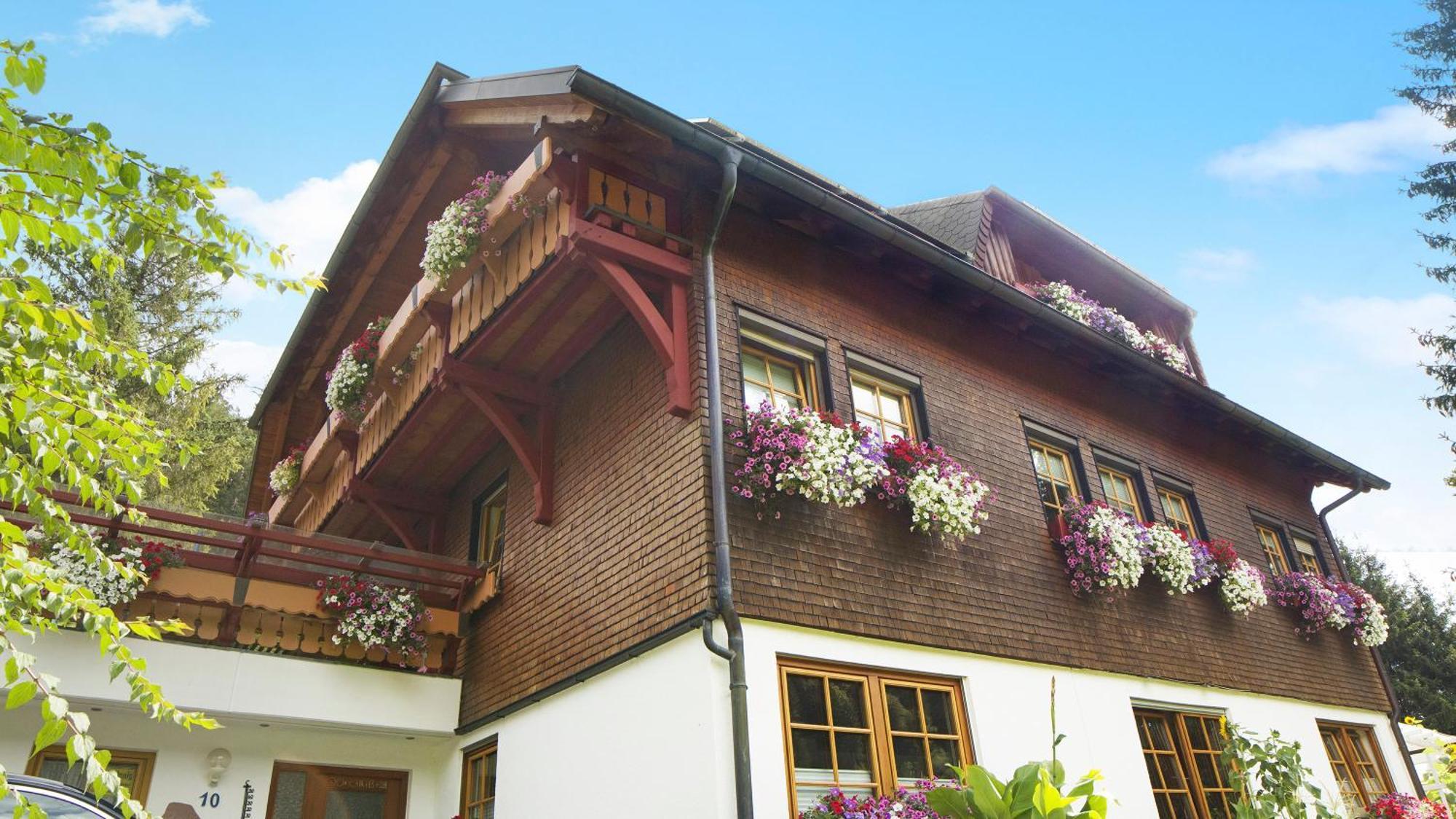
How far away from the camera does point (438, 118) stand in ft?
30.4

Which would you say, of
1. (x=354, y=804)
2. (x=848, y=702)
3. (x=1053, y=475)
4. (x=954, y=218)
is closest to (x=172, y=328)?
(x=354, y=804)

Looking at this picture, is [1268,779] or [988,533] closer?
[988,533]

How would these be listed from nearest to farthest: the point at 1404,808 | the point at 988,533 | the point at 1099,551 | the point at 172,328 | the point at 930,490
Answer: the point at 930,490, the point at 988,533, the point at 1099,551, the point at 1404,808, the point at 172,328

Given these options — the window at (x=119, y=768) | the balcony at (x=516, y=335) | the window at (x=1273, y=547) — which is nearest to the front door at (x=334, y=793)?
the window at (x=119, y=768)

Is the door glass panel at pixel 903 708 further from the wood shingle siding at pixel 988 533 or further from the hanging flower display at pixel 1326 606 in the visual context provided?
the hanging flower display at pixel 1326 606

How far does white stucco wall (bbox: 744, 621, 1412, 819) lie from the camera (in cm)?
590

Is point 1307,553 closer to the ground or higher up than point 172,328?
closer to the ground

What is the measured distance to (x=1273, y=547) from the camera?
1262cm

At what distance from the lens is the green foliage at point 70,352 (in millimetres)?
2770

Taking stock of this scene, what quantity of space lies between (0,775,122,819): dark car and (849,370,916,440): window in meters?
5.79

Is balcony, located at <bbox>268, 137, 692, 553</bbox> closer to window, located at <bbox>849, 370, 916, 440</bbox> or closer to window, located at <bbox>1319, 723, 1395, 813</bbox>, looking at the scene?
window, located at <bbox>849, 370, 916, 440</bbox>

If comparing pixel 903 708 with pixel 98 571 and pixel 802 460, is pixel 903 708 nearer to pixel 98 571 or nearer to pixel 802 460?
pixel 802 460

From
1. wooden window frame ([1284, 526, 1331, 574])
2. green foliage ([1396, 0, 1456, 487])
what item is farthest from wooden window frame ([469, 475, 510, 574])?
green foliage ([1396, 0, 1456, 487])

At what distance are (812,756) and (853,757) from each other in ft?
1.21
